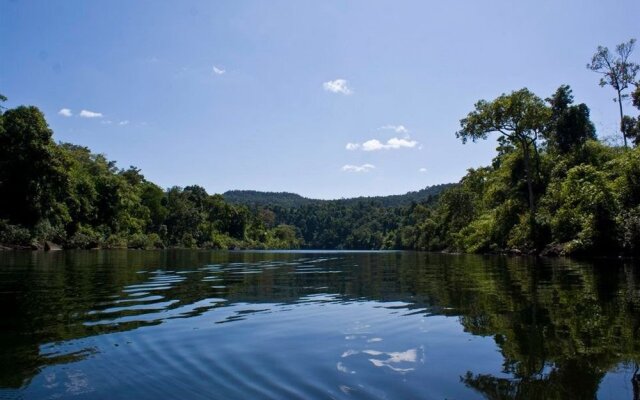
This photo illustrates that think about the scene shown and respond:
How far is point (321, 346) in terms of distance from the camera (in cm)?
748

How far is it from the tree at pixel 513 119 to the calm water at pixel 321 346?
41.7m

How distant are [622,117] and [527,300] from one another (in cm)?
5159

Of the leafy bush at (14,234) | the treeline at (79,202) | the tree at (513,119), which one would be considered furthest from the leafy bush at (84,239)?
the tree at (513,119)

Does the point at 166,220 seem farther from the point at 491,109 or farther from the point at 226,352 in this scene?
the point at 226,352

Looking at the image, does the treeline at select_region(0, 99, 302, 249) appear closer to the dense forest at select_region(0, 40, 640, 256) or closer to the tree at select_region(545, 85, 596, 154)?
the dense forest at select_region(0, 40, 640, 256)

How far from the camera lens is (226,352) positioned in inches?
275

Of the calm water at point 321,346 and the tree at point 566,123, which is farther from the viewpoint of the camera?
the tree at point 566,123

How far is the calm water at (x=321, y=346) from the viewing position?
5258mm

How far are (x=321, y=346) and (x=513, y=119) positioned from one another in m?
50.7

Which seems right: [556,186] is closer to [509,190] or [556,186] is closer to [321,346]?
[509,190]

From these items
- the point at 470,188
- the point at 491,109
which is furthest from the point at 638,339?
the point at 470,188

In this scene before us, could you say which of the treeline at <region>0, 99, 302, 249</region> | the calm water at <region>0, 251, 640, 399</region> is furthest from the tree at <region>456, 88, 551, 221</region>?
the treeline at <region>0, 99, 302, 249</region>

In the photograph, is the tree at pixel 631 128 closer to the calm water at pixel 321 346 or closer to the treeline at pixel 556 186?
the treeline at pixel 556 186

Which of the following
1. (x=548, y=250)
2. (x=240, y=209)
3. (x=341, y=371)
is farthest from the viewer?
(x=240, y=209)
